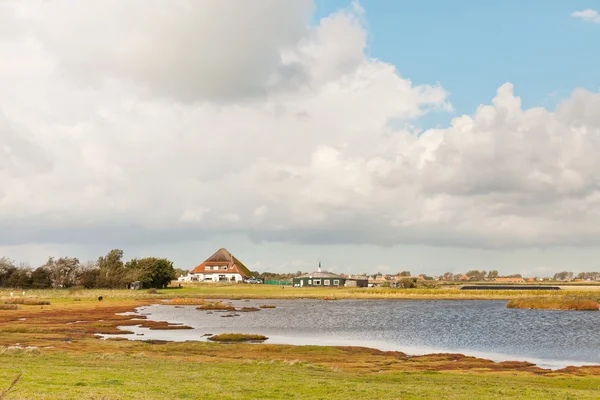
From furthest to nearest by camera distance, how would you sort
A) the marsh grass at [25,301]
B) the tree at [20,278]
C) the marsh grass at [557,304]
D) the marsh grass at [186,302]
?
the tree at [20,278]
the marsh grass at [186,302]
the marsh grass at [557,304]
the marsh grass at [25,301]

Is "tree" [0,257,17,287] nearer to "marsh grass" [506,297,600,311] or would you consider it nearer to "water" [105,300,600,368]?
"water" [105,300,600,368]

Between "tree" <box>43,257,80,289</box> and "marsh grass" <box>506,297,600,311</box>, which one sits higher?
"tree" <box>43,257,80,289</box>

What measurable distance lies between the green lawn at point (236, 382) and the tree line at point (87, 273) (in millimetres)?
142199

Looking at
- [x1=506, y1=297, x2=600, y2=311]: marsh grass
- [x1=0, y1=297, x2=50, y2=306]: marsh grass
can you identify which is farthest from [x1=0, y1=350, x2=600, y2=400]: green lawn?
[x1=506, y1=297, x2=600, y2=311]: marsh grass

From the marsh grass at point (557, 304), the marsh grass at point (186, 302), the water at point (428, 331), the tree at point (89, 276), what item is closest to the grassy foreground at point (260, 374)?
the water at point (428, 331)

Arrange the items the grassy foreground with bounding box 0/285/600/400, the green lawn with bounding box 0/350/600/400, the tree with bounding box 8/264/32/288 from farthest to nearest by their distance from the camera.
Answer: the tree with bounding box 8/264/32/288, the grassy foreground with bounding box 0/285/600/400, the green lawn with bounding box 0/350/600/400

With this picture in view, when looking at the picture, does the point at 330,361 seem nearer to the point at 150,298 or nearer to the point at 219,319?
the point at 219,319

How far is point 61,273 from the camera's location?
169 meters

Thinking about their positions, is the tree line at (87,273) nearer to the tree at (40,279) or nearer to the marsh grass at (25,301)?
the tree at (40,279)

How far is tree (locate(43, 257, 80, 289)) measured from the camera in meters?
168

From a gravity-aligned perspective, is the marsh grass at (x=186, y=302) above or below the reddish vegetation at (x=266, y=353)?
above

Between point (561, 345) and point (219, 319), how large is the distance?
164 ft

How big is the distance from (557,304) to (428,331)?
61.7 metres

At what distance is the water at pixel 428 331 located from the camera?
56.6 m
